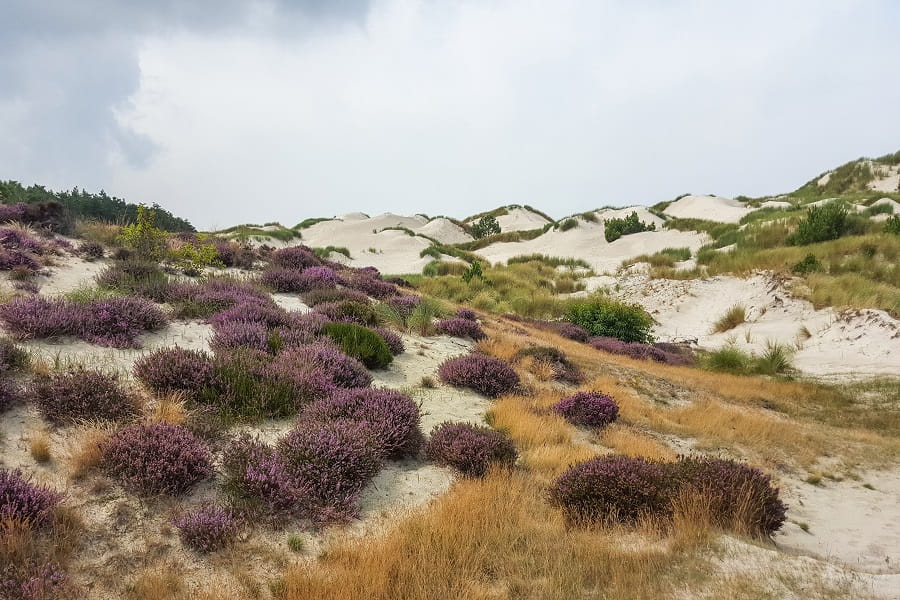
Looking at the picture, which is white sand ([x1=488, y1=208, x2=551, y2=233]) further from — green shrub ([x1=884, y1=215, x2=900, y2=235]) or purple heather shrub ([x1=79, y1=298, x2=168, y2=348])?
purple heather shrub ([x1=79, y1=298, x2=168, y2=348])

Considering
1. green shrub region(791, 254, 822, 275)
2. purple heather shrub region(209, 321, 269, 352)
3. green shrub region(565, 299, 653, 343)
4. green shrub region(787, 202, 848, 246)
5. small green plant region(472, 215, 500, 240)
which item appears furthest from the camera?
small green plant region(472, 215, 500, 240)

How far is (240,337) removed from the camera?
717 centimetres

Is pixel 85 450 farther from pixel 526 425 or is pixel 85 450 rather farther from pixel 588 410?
pixel 588 410

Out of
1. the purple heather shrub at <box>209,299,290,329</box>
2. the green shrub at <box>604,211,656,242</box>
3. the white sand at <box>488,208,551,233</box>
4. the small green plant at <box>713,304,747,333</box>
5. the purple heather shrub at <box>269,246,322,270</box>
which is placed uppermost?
the white sand at <box>488,208,551,233</box>

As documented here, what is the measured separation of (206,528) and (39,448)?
→ 5.86 ft

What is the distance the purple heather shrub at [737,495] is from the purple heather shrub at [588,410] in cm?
295

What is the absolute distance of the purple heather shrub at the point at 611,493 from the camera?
4121mm

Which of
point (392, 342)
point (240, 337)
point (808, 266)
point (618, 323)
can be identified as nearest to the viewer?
point (240, 337)

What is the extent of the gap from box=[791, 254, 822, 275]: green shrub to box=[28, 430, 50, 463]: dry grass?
82.8ft

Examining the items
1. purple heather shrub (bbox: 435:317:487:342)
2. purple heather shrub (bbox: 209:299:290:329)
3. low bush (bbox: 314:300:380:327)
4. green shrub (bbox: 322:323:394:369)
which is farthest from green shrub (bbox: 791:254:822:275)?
purple heather shrub (bbox: 209:299:290:329)

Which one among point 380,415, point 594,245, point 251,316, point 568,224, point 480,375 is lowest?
point 480,375

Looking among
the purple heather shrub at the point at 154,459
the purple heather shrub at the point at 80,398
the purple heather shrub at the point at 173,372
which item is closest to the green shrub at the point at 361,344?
the purple heather shrub at the point at 173,372

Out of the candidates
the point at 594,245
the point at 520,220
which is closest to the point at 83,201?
the point at 594,245

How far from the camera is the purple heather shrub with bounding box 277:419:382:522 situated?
400 cm
